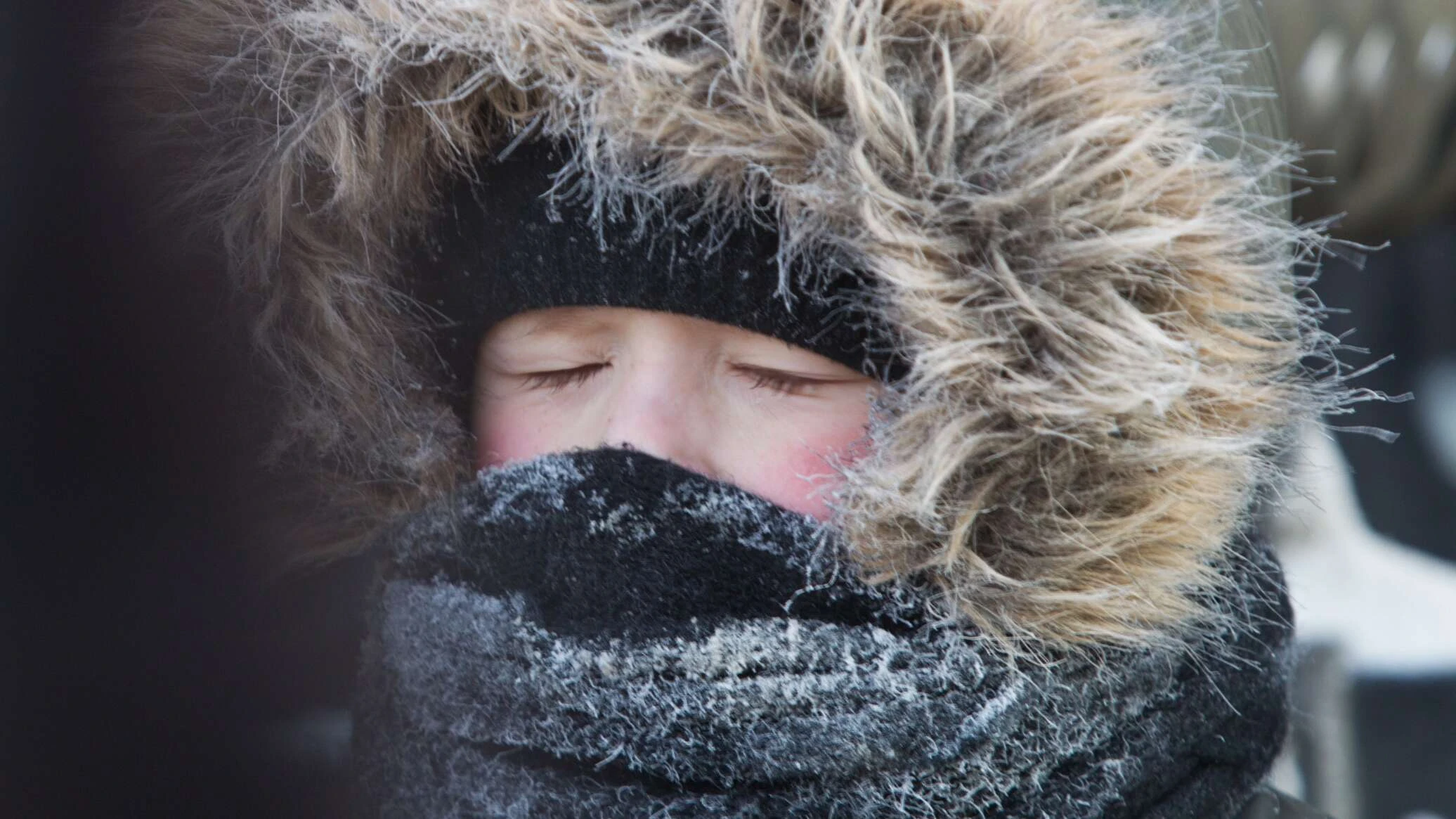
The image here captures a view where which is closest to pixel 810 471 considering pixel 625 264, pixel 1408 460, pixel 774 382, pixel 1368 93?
pixel 774 382

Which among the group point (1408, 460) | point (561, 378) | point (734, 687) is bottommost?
point (1408, 460)

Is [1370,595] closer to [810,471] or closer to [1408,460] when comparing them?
[1408,460]

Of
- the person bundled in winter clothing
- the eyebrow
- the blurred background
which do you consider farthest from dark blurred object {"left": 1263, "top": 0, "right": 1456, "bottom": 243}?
the eyebrow

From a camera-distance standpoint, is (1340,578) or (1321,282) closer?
(1340,578)

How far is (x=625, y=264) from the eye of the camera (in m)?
0.74

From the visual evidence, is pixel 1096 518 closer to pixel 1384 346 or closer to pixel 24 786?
pixel 24 786

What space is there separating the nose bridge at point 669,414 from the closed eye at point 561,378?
0.17ft

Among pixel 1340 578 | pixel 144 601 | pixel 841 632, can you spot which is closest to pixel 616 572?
pixel 841 632

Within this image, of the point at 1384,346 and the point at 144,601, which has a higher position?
the point at 144,601

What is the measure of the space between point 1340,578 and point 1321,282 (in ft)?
1.62

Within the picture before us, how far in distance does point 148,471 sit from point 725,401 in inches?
13.9

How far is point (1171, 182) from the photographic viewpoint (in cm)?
67

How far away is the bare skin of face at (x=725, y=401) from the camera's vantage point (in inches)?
29.6

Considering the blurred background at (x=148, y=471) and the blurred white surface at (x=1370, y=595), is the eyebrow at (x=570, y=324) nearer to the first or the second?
the blurred background at (x=148, y=471)
